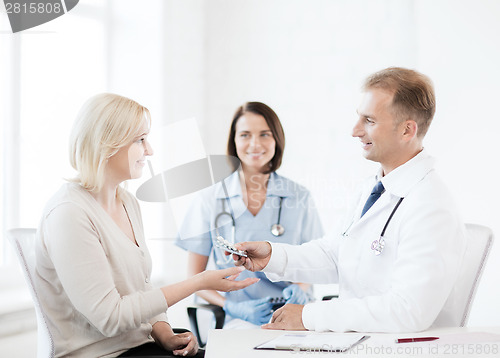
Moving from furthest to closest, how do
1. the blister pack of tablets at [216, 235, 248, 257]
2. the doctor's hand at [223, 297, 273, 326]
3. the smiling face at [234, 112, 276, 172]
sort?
the smiling face at [234, 112, 276, 172], the doctor's hand at [223, 297, 273, 326], the blister pack of tablets at [216, 235, 248, 257]

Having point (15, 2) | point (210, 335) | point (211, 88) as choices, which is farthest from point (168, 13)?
point (210, 335)

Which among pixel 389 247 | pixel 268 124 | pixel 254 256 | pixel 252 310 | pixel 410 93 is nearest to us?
pixel 389 247

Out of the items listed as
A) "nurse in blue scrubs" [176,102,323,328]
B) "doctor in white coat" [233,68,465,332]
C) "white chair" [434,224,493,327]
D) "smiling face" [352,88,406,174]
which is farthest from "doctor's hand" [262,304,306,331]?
"nurse in blue scrubs" [176,102,323,328]

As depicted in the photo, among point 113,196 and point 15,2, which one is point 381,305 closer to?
point 113,196

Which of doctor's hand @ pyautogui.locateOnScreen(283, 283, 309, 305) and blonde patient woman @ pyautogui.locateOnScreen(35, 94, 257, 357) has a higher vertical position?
blonde patient woman @ pyautogui.locateOnScreen(35, 94, 257, 357)

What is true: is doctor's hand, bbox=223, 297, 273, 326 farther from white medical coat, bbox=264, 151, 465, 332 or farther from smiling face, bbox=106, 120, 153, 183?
smiling face, bbox=106, 120, 153, 183

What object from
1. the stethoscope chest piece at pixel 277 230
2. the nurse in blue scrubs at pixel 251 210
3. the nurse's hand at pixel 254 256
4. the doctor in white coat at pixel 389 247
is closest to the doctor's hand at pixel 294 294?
the nurse in blue scrubs at pixel 251 210

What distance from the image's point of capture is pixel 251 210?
7.98ft

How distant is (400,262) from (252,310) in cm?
93

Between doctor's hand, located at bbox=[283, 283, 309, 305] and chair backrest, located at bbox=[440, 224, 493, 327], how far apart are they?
78cm

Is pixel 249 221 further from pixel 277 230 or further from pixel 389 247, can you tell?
pixel 389 247

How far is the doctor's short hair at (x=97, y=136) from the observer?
1.57 metres

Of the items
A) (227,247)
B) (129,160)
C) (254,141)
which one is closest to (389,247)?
(227,247)

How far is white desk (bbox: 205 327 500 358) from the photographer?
111cm
